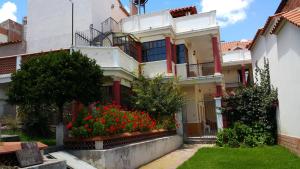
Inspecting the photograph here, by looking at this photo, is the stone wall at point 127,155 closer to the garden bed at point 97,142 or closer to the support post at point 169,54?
the garden bed at point 97,142

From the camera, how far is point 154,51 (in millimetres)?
21375

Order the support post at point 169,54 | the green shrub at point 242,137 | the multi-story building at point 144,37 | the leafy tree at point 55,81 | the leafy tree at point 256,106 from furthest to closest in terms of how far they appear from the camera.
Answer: the support post at point 169,54 < the multi-story building at point 144,37 < the leafy tree at point 256,106 < the green shrub at point 242,137 < the leafy tree at point 55,81

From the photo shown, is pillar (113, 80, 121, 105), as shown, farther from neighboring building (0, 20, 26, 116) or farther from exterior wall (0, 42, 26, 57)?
exterior wall (0, 42, 26, 57)

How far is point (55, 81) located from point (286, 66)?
349 inches

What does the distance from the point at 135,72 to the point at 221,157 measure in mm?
8324

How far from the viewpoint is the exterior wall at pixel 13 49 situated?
21.5m

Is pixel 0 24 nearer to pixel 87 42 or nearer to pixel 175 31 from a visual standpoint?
pixel 87 42

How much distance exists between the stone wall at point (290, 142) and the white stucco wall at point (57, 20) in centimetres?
1244

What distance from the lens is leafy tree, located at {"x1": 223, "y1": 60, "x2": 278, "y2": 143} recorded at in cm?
1705

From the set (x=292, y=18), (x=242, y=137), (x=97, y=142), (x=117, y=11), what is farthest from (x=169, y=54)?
(x=97, y=142)

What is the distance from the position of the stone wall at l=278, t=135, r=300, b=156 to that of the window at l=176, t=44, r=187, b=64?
8652mm

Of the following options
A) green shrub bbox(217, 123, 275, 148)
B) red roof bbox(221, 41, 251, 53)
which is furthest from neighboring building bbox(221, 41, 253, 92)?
green shrub bbox(217, 123, 275, 148)

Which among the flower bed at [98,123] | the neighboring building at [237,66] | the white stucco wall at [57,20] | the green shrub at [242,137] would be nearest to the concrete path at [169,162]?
the flower bed at [98,123]

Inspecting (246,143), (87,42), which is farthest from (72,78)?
(246,143)
